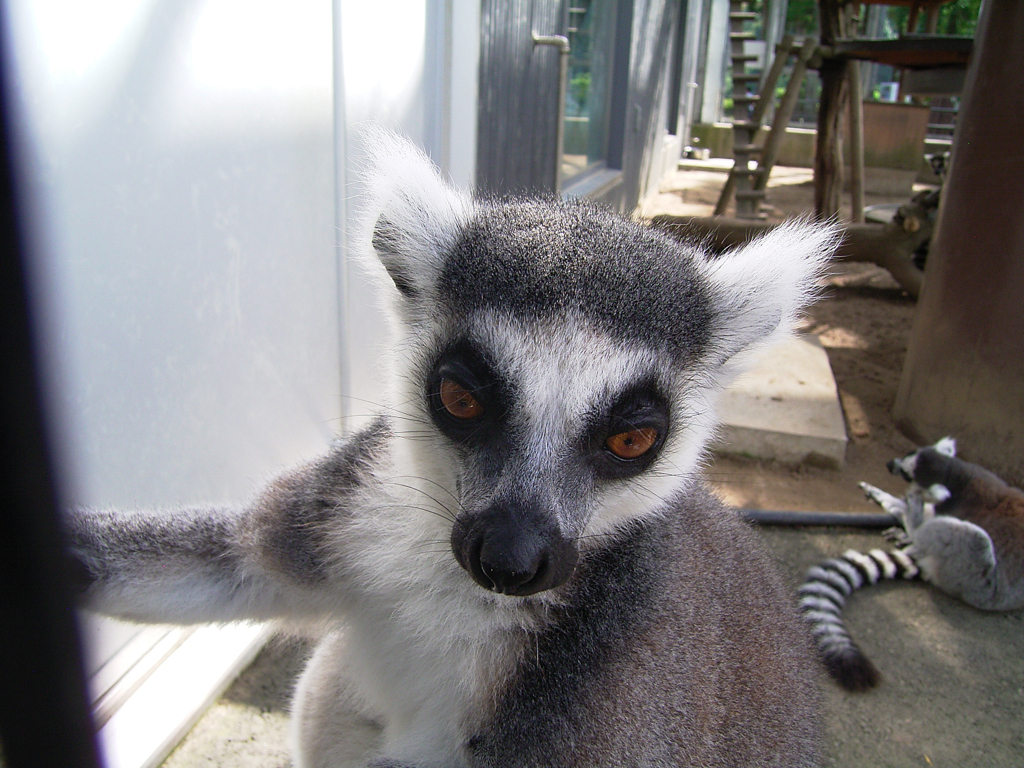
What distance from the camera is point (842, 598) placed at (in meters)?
3.56

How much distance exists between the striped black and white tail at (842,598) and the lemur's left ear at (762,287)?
1215mm

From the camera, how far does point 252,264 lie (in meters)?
2.70

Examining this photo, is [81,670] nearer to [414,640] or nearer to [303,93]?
[414,640]

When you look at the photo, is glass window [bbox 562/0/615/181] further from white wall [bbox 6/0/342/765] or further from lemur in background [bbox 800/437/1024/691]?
white wall [bbox 6/0/342/765]

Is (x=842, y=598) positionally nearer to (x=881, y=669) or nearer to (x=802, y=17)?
(x=881, y=669)

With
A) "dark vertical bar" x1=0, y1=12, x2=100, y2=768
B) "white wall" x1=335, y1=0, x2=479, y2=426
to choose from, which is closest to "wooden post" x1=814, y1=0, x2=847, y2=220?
"white wall" x1=335, y1=0, x2=479, y2=426

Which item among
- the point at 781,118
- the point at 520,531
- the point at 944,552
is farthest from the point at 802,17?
the point at 520,531

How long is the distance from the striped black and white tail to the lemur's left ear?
1.22m

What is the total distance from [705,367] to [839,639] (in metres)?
1.79

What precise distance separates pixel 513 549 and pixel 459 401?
0.38 metres

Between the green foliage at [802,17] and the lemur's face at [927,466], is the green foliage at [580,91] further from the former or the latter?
the green foliage at [802,17]

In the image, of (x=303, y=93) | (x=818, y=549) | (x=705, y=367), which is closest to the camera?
(x=705, y=367)

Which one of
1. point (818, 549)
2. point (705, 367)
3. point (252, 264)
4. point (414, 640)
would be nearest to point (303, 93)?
point (252, 264)

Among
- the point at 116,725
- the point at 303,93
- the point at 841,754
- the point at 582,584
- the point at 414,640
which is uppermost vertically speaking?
the point at 303,93
